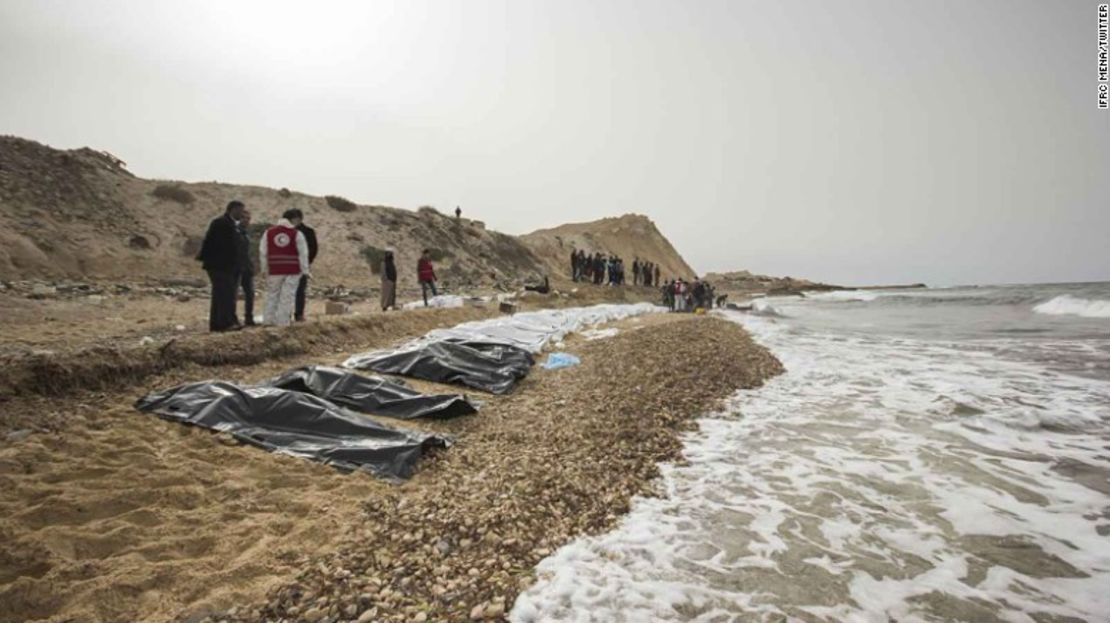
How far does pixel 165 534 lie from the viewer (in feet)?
9.78

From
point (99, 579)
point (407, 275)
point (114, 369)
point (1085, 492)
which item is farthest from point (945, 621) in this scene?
point (407, 275)

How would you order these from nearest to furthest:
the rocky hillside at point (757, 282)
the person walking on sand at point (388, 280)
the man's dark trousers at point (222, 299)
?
the man's dark trousers at point (222, 299) → the person walking on sand at point (388, 280) → the rocky hillside at point (757, 282)

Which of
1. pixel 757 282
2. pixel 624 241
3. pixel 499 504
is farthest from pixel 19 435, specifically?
pixel 757 282

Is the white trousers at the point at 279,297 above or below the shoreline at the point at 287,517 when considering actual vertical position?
above

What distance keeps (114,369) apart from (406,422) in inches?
124

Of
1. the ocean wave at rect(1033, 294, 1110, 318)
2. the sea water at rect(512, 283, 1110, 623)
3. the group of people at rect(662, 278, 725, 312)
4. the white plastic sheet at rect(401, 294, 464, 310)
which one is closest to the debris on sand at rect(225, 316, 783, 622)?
the sea water at rect(512, 283, 1110, 623)

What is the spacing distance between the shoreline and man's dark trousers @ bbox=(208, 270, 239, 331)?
218cm

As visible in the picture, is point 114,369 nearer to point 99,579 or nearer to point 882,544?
point 99,579

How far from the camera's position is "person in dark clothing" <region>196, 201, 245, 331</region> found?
7258 mm

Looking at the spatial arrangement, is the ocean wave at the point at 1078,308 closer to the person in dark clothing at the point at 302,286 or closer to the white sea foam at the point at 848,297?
the white sea foam at the point at 848,297

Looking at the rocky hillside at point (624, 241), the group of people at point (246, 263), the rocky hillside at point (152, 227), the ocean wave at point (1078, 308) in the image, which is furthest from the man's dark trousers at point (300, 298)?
the rocky hillside at point (624, 241)

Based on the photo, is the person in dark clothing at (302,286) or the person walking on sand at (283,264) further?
the person in dark clothing at (302,286)

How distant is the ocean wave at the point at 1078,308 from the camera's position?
22.3 m

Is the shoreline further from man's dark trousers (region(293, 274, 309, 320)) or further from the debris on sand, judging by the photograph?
man's dark trousers (region(293, 274, 309, 320))
